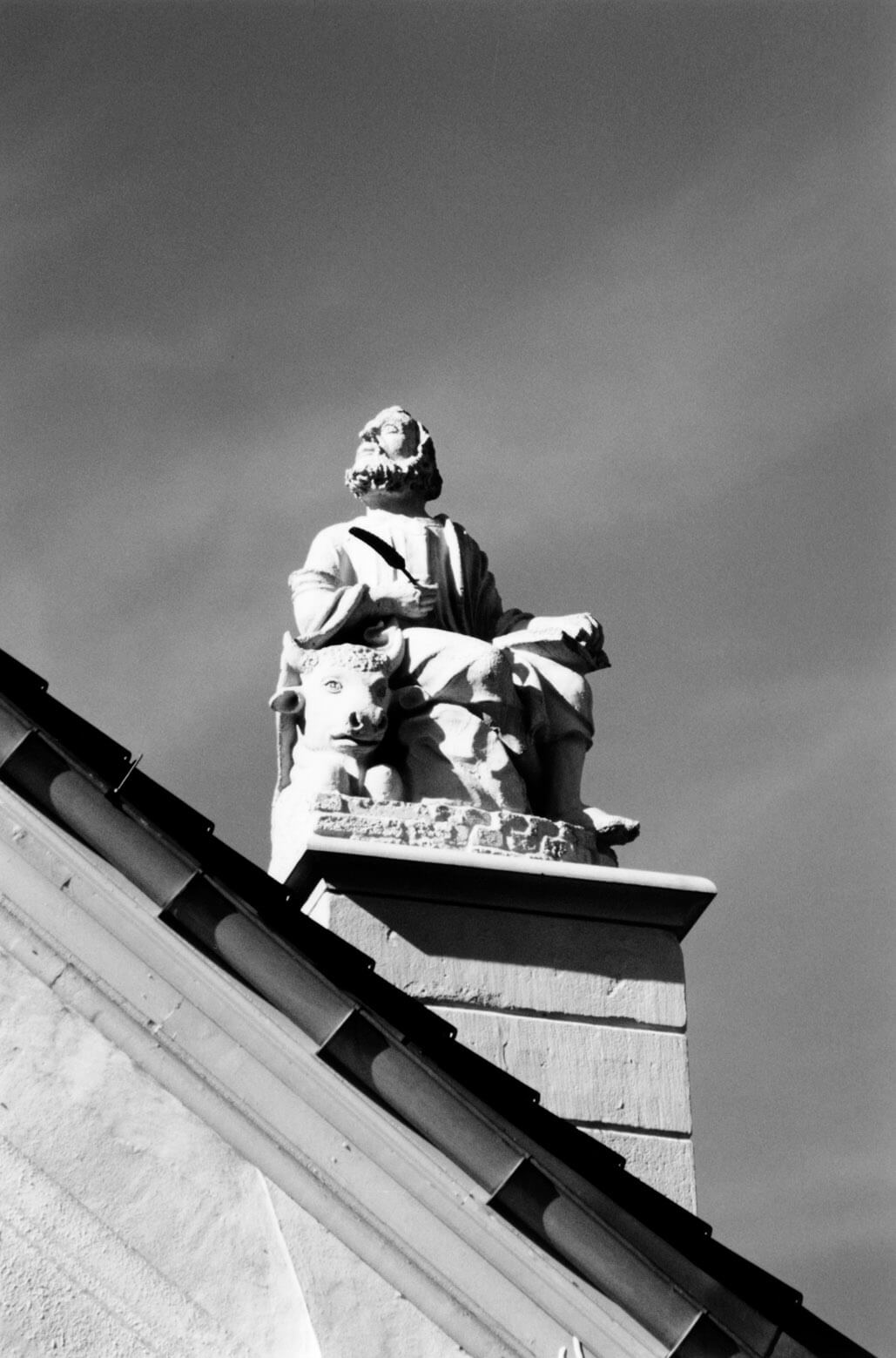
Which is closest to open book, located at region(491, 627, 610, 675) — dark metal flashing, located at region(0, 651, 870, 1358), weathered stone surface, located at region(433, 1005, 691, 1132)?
weathered stone surface, located at region(433, 1005, 691, 1132)

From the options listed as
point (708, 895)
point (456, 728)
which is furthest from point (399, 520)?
point (708, 895)

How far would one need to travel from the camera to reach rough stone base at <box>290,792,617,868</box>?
554 inches

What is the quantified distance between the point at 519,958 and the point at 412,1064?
2.98 m

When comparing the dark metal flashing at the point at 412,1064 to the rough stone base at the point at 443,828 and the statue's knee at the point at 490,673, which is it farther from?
the statue's knee at the point at 490,673

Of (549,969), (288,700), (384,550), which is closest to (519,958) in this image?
(549,969)

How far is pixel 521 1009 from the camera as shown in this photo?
14070 mm

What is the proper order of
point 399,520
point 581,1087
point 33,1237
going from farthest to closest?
1. point 399,520
2. point 581,1087
3. point 33,1237

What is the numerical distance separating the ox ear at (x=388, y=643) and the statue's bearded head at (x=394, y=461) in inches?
39.4

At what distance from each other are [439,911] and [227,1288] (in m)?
3.42

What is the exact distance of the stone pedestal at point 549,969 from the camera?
13.9m

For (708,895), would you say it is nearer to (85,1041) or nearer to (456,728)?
(456,728)

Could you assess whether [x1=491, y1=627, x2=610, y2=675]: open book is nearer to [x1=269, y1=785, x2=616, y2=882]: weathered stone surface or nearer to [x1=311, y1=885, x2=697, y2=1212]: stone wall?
[x1=269, y1=785, x2=616, y2=882]: weathered stone surface

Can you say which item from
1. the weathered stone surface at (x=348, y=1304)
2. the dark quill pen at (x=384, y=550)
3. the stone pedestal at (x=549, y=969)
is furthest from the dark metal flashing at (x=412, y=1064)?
the dark quill pen at (x=384, y=550)

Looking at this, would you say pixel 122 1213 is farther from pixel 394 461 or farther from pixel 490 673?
pixel 394 461
